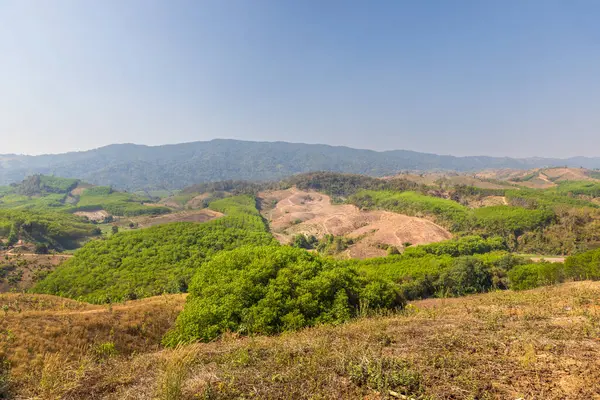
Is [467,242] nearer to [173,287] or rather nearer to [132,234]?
[173,287]

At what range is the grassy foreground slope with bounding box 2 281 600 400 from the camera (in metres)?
5.41

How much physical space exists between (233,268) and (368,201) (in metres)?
134

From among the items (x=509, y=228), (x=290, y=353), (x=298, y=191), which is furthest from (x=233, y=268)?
(x=298, y=191)

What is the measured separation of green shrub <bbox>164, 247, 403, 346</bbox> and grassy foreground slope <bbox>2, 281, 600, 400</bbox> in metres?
5.71

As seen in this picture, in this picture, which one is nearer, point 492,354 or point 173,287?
point 492,354

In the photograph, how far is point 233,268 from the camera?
1845 cm

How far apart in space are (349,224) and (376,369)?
10783 centimetres

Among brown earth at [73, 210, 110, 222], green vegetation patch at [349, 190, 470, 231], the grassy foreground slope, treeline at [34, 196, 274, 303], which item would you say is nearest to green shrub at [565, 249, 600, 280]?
the grassy foreground slope

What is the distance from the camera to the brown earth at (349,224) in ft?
271

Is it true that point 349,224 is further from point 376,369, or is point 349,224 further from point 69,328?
point 376,369

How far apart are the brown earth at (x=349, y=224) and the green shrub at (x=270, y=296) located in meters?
60.9

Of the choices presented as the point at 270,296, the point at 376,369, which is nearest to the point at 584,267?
the point at 270,296

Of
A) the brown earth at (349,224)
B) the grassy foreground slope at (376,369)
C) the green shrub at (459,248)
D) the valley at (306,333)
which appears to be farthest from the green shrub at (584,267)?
the brown earth at (349,224)

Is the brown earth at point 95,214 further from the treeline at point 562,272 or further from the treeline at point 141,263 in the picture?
the treeline at point 562,272
